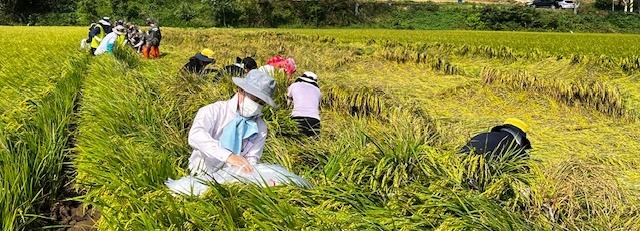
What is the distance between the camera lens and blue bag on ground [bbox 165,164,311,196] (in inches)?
112

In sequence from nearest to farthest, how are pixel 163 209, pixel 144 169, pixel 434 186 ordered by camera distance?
pixel 163 209 < pixel 434 186 < pixel 144 169

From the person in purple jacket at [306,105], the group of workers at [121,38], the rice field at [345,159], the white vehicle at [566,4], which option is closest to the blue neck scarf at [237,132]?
the rice field at [345,159]

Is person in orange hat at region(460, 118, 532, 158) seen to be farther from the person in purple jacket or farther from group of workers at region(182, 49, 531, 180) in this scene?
the person in purple jacket

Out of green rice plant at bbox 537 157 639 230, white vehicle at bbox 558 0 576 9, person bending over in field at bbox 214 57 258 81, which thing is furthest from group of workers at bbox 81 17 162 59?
white vehicle at bbox 558 0 576 9

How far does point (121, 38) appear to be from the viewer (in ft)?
37.3

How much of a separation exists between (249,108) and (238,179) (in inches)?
19.1

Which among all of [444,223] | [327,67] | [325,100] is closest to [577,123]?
[325,100]

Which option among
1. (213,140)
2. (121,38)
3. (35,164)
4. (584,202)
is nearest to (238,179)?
(213,140)

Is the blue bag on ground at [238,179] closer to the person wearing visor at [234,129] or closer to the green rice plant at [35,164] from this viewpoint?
the person wearing visor at [234,129]

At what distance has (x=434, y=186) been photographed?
2.64 meters

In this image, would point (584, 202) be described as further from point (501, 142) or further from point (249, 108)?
point (249, 108)

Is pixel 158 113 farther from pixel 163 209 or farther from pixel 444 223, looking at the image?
pixel 444 223

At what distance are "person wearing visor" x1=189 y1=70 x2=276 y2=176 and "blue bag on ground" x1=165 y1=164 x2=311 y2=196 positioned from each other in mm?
44

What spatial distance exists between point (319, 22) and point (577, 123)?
31.3 m
